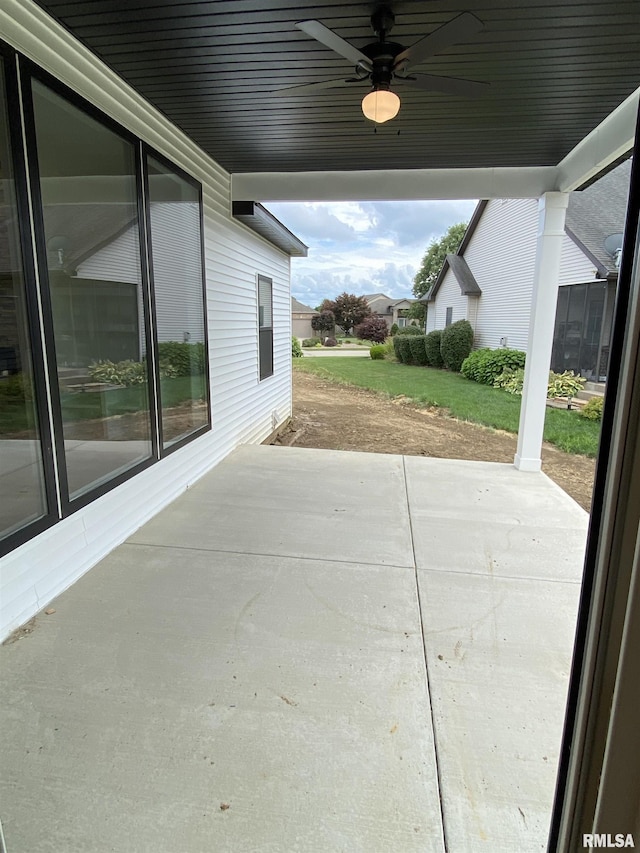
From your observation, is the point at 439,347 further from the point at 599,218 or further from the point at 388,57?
the point at 388,57

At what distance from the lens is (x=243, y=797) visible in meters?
1.43

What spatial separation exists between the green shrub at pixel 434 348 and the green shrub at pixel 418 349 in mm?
345

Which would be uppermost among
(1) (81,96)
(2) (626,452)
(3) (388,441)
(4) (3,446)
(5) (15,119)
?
(1) (81,96)

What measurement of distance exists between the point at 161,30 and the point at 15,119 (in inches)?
37.4

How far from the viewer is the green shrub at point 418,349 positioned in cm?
1742

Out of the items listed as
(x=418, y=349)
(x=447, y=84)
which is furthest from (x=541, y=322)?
(x=418, y=349)

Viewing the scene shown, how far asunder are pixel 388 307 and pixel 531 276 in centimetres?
3532

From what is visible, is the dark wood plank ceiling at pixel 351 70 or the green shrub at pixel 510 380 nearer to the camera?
the dark wood plank ceiling at pixel 351 70

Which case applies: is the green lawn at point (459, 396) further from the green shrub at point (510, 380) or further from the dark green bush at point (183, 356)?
the dark green bush at point (183, 356)

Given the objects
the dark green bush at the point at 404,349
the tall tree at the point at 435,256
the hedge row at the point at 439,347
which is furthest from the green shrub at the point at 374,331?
the dark green bush at the point at 404,349

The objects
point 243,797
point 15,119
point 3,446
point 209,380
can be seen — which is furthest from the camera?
point 209,380

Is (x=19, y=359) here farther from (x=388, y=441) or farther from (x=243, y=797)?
(x=388, y=441)

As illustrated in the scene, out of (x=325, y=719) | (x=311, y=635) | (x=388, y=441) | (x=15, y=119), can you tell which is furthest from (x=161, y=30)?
(x=388, y=441)

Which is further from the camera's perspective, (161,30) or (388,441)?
(388,441)
